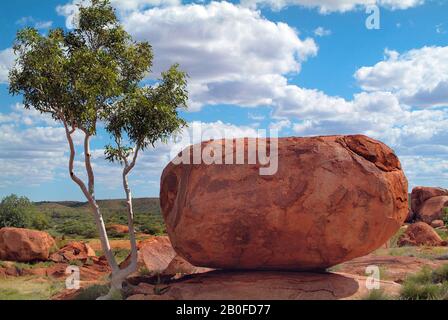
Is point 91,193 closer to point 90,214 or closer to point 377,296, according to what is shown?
point 377,296

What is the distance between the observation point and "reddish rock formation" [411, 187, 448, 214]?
51.5 metres

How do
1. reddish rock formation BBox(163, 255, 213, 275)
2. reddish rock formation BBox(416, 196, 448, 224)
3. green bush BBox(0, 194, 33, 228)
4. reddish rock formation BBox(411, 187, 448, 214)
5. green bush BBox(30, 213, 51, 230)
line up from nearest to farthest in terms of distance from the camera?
1. reddish rock formation BBox(163, 255, 213, 275)
2. green bush BBox(0, 194, 33, 228)
3. green bush BBox(30, 213, 51, 230)
4. reddish rock formation BBox(416, 196, 448, 224)
5. reddish rock formation BBox(411, 187, 448, 214)

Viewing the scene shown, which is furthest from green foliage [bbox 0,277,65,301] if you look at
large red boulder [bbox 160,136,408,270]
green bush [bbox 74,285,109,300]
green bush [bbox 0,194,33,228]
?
green bush [bbox 0,194,33,228]

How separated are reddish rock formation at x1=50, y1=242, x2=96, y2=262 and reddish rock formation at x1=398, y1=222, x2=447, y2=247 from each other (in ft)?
63.3

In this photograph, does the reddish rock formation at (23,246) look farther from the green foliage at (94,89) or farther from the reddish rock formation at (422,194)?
the reddish rock formation at (422,194)

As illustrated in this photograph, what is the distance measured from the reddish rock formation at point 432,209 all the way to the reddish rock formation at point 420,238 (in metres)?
15.2

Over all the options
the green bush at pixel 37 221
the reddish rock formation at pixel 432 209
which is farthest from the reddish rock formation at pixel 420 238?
the green bush at pixel 37 221

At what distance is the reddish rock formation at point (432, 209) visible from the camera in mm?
48344

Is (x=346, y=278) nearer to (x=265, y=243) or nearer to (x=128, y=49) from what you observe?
(x=265, y=243)

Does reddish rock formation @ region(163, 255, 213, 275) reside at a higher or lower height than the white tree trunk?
lower

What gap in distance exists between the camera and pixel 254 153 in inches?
516

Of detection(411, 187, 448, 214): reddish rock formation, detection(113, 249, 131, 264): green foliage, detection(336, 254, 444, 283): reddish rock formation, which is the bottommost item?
detection(113, 249, 131, 264): green foliage

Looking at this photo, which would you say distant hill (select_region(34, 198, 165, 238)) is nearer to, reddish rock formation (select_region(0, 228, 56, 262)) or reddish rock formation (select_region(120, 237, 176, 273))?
reddish rock formation (select_region(0, 228, 56, 262))
